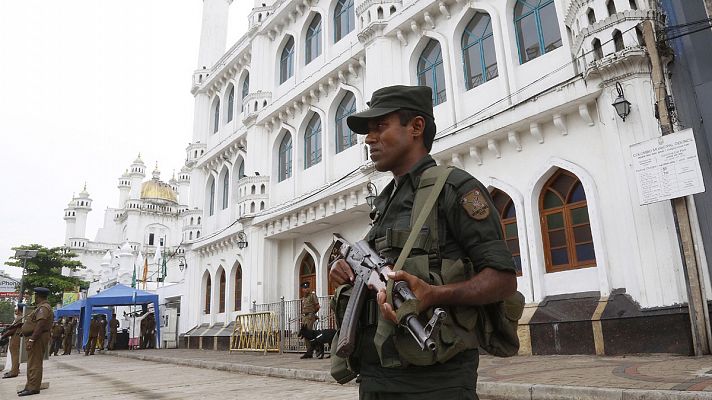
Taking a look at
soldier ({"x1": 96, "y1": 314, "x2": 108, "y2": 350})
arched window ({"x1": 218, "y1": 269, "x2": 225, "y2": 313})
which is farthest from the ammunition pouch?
soldier ({"x1": 96, "y1": 314, "x2": 108, "y2": 350})

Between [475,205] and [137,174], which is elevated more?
[137,174]

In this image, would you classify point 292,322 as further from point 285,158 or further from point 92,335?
point 92,335

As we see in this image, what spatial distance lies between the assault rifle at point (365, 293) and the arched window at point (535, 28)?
391 inches

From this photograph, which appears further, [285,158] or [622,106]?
[285,158]

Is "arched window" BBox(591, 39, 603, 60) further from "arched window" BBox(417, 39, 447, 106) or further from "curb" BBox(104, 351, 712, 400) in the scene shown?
"curb" BBox(104, 351, 712, 400)

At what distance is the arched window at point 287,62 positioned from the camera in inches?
766

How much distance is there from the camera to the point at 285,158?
743 inches

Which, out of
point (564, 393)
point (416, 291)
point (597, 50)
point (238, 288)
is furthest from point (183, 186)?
point (416, 291)

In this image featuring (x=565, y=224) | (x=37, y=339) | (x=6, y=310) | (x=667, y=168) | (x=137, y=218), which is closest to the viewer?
(x=667, y=168)

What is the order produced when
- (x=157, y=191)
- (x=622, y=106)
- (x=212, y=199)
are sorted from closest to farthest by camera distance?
(x=622, y=106), (x=212, y=199), (x=157, y=191)

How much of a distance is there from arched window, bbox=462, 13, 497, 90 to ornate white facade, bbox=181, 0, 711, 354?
44 millimetres

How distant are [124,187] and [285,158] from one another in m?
59.1

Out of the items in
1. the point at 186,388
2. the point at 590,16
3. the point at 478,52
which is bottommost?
the point at 186,388

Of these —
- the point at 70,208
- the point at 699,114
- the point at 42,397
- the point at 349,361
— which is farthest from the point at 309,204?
the point at 70,208
